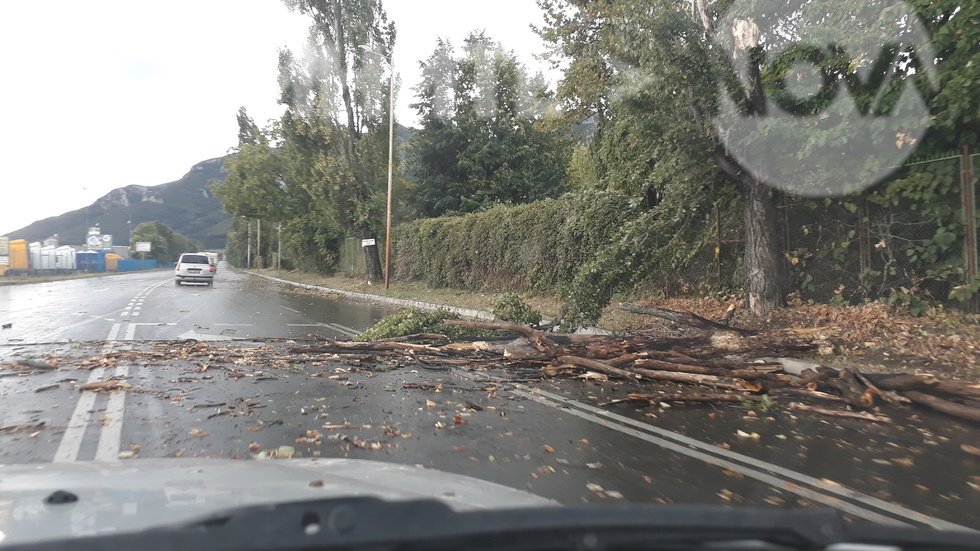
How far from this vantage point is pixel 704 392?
23.9 ft

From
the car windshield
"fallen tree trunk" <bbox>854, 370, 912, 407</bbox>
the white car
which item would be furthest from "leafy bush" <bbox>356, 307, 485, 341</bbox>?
the white car

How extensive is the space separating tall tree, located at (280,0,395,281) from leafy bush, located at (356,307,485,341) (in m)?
21.1

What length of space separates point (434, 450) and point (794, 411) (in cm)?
379

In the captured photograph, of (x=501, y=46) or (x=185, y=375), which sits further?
(x=501, y=46)

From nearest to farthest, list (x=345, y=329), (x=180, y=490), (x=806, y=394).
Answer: (x=180, y=490)
(x=806, y=394)
(x=345, y=329)

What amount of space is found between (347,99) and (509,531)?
108ft

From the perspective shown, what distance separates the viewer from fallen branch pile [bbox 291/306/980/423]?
21.9 feet

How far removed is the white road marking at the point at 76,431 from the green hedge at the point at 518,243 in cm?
1000

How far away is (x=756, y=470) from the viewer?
4.79 meters

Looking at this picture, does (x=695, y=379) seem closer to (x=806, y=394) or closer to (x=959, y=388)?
A: (x=806, y=394)

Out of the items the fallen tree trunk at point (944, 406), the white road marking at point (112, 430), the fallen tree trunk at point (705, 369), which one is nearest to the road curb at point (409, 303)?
the fallen tree trunk at point (705, 369)

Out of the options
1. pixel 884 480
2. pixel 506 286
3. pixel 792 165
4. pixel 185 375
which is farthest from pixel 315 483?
pixel 506 286

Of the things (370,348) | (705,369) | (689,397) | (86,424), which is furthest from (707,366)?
(86,424)

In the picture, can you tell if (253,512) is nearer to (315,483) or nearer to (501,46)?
(315,483)
